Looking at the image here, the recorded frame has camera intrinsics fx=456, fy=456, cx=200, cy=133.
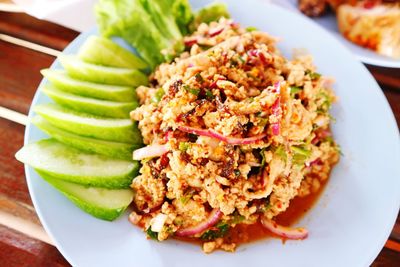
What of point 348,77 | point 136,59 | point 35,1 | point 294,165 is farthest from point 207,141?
point 35,1

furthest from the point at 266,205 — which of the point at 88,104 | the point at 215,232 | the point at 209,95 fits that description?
the point at 88,104

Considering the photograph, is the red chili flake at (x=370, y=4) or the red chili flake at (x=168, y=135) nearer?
the red chili flake at (x=168, y=135)

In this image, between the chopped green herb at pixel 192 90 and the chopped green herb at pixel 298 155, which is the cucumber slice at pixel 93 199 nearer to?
the chopped green herb at pixel 192 90

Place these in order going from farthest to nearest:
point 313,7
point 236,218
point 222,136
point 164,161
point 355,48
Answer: point 313,7 < point 355,48 < point 236,218 < point 164,161 < point 222,136

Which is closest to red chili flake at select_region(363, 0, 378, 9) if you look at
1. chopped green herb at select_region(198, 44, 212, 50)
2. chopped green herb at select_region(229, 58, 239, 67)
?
chopped green herb at select_region(198, 44, 212, 50)

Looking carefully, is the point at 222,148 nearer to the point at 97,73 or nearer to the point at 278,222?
the point at 278,222

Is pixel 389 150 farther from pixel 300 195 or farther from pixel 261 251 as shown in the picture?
pixel 261 251

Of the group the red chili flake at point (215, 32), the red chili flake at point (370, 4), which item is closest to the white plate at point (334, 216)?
the red chili flake at point (215, 32)

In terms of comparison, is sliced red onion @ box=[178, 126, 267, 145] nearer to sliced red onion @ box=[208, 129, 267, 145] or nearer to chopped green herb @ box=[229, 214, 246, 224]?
sliced red onion @ box=[208, 129, 267, 145]
